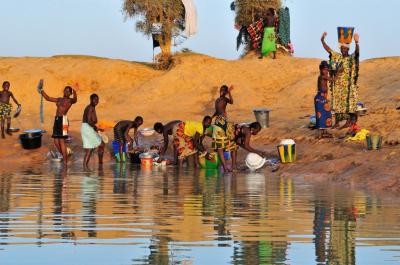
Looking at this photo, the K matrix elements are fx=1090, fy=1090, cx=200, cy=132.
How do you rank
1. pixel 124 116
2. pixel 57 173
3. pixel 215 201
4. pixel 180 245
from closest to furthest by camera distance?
pixel 180 245 → pixel 215 201 → pixel 57 173 → pixel 124 116

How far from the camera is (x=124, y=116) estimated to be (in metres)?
33.3

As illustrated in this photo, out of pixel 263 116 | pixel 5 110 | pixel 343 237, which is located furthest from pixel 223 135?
pixel 343 237

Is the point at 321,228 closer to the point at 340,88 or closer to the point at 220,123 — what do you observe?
the point at 220,123

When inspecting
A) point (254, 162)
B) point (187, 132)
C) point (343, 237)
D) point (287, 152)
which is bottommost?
point (343, 237)

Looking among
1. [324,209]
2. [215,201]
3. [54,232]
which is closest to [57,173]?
[215,201]

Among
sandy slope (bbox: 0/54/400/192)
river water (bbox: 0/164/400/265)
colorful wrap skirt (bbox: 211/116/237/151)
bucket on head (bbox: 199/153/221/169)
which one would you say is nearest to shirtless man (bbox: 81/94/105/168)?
bucket on head (bbox: 199/153/221/169)

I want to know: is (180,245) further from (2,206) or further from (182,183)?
(182,183)

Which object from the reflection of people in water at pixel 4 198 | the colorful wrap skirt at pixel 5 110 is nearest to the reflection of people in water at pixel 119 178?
the reflection of people in water at pixel 4 198

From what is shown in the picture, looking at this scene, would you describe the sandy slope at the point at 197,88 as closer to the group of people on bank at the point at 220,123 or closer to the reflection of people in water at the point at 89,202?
the group of people on bank at the point at 220,123

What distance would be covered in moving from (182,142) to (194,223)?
11.1 metres

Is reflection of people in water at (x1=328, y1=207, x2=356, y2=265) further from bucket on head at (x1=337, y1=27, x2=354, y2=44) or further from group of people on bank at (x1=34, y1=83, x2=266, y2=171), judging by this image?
bucket on head at (x1=337, y1=27, x2=354, y2=44)

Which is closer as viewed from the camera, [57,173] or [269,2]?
[57,173]

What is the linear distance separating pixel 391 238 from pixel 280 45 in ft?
102

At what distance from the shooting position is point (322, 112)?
21875 millimetres
